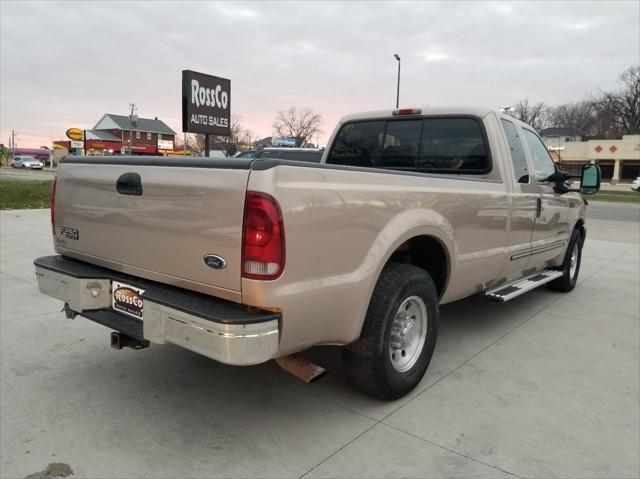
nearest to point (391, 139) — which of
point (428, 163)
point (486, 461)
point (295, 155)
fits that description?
point (428, 163)

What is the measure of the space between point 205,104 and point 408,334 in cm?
709

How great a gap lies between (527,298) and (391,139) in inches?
107

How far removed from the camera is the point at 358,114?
16.3ft

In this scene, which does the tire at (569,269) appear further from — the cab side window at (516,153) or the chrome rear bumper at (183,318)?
the chrome rear bumper at (183,318)

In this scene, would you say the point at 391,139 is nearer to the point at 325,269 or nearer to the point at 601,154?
the point at 325,269

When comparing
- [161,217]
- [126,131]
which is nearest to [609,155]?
[161,217]

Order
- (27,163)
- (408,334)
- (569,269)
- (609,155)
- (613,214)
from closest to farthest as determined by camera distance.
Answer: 1. (408,334)
2. (569,269)
3. (613,214)
4. (27,163)
5. (609,155)

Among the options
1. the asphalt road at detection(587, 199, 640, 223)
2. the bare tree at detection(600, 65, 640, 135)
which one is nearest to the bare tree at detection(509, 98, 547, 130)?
the bare tree at detection(600, 65, 640, 135)

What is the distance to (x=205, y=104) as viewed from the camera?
9117 millimetres

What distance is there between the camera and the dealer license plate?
2.72 m

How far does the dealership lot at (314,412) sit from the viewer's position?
252 centimetres

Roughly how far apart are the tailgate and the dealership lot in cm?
86

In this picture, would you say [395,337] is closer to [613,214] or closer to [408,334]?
[408,334]

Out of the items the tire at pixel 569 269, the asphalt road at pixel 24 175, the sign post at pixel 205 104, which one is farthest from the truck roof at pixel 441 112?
Answer: the asphalt road at pixel 24 175
